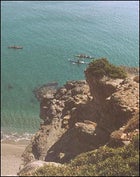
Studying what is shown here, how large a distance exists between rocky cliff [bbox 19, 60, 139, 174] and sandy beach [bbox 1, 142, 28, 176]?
167 inches

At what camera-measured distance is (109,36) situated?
286ft

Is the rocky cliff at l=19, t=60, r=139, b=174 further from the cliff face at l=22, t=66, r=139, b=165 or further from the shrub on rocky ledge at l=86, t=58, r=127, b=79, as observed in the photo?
the shrub on rocky ledge at l=86, t=58, r=127, b=79

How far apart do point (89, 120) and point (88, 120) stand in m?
0.70

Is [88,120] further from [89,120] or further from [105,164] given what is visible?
[105,164]

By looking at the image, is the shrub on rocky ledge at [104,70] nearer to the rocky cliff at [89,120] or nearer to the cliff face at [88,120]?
the rocky cliff at [89,120]

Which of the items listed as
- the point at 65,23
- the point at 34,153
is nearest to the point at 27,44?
the point at 65,23

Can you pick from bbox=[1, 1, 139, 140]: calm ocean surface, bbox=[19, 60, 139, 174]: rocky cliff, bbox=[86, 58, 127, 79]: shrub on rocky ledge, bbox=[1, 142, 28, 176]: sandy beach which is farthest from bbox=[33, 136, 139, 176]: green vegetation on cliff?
bbox=[1, 1, 139, 140]: calm ocean surface

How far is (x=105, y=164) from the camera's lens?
22047 millimetres

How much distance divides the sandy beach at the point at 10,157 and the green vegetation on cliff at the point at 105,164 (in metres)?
19.8

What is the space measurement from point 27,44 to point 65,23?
17.2 meters

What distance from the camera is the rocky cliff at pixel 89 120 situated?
3039 cm

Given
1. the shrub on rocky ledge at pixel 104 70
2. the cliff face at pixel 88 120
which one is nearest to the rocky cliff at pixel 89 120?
the cliff face at pixel 88 120

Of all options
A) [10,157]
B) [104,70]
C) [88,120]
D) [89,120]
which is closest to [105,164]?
[88,120]

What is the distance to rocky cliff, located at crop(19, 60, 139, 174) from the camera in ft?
99.7
